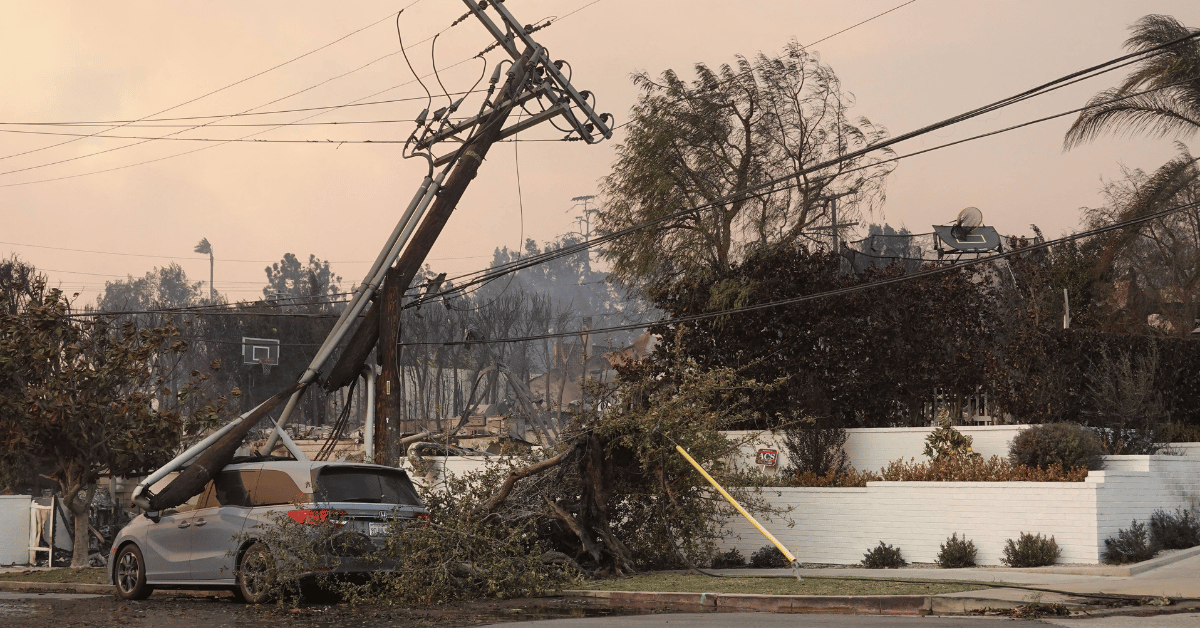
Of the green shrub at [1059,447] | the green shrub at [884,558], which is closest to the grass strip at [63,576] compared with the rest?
the green shrub at [884,558]

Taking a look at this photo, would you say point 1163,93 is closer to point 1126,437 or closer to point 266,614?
point 1126,437

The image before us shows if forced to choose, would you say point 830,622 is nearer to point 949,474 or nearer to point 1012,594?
point 1012,594

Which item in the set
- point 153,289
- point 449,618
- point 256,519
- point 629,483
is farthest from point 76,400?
point 153,289

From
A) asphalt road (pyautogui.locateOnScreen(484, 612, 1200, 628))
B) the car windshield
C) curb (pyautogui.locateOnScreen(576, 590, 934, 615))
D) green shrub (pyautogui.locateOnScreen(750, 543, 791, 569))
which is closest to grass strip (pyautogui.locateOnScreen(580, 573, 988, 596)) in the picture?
curb (pyautogui.locateOnScreen(576, 590, 934, 615))

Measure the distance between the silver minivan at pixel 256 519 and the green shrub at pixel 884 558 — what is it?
24.3ft

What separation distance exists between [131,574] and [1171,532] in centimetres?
1476

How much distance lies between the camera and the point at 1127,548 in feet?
49.6

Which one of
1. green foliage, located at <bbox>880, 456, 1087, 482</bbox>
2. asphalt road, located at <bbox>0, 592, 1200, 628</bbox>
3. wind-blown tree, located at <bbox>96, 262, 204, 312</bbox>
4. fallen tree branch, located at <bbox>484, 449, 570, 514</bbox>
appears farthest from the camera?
wind-blown tree, located at <bbox>96, 262, 204, 312</bbox>

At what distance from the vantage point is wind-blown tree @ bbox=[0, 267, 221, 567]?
20.2 meters

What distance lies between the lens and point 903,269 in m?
22.8

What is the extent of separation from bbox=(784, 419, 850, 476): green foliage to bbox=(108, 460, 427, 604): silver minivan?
8.70 m

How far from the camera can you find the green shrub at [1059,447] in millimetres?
16609

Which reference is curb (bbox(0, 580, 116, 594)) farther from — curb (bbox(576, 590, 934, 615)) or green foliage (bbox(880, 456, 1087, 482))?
green foliage (bbox(880, 456, 1087, 482))

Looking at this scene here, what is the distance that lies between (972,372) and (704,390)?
26.4 ft
